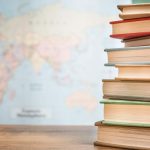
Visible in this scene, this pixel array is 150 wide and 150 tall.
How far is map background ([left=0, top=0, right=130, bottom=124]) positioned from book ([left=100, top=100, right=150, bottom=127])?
236 cm

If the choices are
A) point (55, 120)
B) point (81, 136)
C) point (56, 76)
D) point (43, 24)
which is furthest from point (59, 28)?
point (81, 136)

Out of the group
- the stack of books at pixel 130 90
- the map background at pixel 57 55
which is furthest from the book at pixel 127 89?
the map background at pixel 57 55

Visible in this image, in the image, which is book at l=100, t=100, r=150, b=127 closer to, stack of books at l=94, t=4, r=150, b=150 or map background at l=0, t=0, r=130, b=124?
stack of books at l=94, t=4, r=150, b=150

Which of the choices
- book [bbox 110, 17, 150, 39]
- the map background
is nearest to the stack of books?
book [bbox 110, 17, 150, 39]

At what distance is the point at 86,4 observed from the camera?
9.96 feet

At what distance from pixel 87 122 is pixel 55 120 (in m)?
0.27

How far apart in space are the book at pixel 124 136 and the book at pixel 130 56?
118 millimetres

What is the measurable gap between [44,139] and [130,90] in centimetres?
20

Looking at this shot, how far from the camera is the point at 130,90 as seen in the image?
65cm

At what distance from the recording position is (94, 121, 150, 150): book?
60cm

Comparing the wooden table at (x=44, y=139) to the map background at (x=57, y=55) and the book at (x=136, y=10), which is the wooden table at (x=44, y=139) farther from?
the map background at (x=57, y=55)

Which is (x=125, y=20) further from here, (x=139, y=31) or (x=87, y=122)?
(x=87, y=122)

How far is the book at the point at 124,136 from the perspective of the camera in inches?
23.6

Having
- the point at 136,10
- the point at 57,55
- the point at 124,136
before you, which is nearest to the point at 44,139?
the point at 124,136
